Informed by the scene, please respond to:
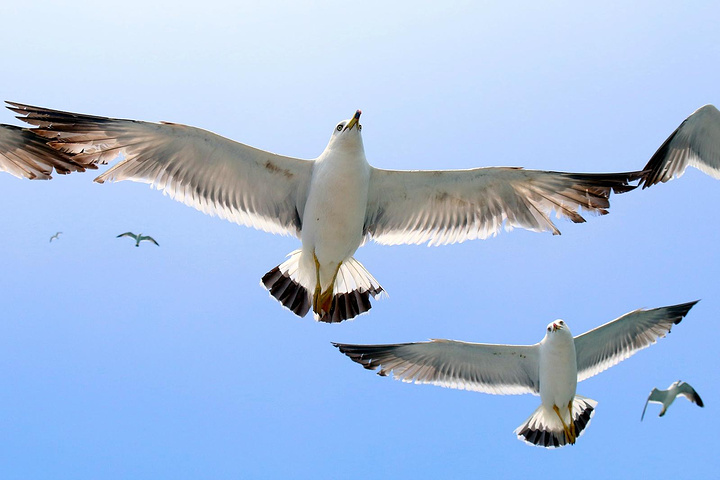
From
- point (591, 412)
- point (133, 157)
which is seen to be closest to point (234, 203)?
point (133, 157)

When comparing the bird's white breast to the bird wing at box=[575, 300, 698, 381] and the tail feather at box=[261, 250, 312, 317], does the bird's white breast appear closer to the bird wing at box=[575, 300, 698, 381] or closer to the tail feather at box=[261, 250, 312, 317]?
the bird wing at box=[575, 300, 698, 381]

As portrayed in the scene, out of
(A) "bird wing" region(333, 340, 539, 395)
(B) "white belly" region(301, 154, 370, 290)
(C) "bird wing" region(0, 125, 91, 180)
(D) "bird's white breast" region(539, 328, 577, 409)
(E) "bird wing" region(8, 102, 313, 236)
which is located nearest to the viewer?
(E) "bird wing" region(8, 102, 313, 236)

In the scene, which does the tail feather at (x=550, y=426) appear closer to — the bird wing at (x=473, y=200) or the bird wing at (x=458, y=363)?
the bird wing at (x=458, y=363)

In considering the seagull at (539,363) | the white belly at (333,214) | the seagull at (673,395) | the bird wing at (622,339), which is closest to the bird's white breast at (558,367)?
the seagull at (539,363)

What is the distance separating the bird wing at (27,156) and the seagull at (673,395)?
28.0 ft

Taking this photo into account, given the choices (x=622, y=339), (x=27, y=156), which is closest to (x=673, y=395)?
(x=622, y=339)

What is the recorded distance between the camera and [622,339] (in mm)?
10422

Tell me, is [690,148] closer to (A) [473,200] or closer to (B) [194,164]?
(A) [473,200]

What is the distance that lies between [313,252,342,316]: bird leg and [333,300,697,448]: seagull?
7.03 ft

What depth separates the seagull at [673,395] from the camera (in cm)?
1095

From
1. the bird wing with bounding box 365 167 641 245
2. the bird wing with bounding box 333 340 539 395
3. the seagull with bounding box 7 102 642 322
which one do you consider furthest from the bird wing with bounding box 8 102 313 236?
the bird wing with bounding box 333 340 539 395

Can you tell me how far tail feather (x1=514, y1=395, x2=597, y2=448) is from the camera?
979 cm

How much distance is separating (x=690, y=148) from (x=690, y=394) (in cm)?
365

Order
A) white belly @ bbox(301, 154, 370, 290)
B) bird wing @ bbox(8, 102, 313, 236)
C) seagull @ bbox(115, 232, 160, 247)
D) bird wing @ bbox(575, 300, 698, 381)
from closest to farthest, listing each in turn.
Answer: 1. bird wing @ bbox(8, 102, 313, 236)
2. white belly @ bbox(301, 154, 370, 290)
3. bird wing @ bbox(575, 300, 698, 381)
4. seagull @ bbox(115, 232, 160, 247)
